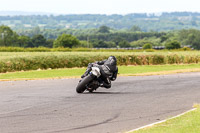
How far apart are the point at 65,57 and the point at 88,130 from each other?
2847 centimetres

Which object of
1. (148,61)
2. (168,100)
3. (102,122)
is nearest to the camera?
(102,122)

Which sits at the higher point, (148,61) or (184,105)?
(184,105)

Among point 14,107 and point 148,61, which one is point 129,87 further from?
point 148,61

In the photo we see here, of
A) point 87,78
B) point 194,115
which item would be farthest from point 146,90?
point 194,115

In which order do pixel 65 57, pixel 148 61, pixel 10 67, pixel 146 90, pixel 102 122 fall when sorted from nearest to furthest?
1. pixel 102 122
2. pixel 146 90
3. pixel 10 67
4. pixel 65 57
5. pixel 148 61

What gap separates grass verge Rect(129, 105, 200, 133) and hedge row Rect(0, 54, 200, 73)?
23372 millimetres

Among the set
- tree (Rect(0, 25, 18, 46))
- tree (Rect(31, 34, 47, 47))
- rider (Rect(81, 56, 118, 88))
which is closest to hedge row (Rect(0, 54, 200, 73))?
rider (Rect(81, 56, 118, 88))

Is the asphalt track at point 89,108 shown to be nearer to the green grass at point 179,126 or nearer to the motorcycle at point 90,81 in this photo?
the motorcycle at point 90,81

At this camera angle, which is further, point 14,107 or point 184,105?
point 184,105

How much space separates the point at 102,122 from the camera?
37.0 feet

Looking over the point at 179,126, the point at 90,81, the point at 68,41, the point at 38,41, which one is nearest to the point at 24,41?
the point at 38,41

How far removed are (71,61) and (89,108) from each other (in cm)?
2552

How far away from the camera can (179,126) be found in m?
10.3

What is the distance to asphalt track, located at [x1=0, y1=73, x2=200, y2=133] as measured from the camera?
35.2 feet
